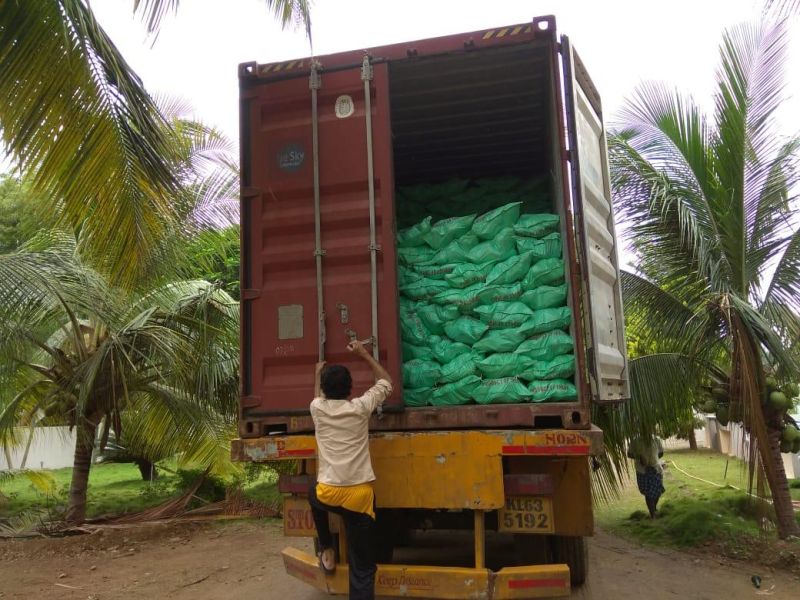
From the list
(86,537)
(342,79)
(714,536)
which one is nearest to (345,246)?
(342,79)

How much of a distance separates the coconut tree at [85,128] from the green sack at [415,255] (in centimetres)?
200

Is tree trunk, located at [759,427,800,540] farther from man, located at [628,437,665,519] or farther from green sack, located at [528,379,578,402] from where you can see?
green sack, located at [528,379,578,402]

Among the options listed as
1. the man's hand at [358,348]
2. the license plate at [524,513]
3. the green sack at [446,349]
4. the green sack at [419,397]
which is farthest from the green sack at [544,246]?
the license plate at [524,513]

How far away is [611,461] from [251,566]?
3.73 meters

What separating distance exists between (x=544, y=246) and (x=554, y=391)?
2.95 feet

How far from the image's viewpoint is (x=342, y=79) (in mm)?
4422

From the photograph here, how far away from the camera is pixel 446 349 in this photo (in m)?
4.30

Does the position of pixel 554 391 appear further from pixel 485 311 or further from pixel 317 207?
pixel 317 207

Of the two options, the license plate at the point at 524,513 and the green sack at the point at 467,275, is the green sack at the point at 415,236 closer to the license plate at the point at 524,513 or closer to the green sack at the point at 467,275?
the green sack at the point at 467,275

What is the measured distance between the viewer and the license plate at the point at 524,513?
3.84 metres

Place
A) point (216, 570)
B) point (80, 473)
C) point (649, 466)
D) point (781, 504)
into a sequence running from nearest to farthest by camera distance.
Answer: point (216, 570), point (781, 504), point (649, 466), point (80, 473)

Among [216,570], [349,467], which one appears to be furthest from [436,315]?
[216,570]

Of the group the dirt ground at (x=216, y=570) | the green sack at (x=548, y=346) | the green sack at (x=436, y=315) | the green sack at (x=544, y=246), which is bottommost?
the dirt ground at (x=216, y=570)

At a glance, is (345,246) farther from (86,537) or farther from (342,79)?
(86,537)
